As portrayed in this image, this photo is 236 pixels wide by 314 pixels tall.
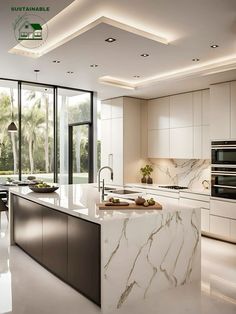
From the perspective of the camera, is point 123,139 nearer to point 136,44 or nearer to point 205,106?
point 205,106

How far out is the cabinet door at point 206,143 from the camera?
19.9 feet

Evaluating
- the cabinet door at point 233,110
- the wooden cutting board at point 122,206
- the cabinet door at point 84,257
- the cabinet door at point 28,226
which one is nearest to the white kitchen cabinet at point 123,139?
the cabinet door at point 233,110

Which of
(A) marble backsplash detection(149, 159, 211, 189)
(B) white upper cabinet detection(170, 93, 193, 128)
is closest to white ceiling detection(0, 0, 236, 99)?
(B) white upper cabinet detection(170, 93, 193, 128)

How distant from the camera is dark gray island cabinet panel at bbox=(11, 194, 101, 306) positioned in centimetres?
304

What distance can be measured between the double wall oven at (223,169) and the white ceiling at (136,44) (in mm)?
1116

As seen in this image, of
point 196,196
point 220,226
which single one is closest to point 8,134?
point 196,196

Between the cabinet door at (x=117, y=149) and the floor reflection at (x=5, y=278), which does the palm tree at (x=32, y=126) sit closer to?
the cabinet door at (x=117, y=149)

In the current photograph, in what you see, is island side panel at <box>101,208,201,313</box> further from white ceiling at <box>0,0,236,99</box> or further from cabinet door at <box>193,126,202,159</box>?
cabinet door at <box>193,126,202,159</box>

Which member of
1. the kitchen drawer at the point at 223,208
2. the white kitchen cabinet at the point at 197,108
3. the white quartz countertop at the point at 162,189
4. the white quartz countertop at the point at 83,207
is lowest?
the kitchen drawer at the point at 223,208

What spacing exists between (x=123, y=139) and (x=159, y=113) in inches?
37.8

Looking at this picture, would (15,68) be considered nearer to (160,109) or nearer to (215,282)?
(160,109)

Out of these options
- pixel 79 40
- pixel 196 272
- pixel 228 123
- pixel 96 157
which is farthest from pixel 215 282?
pixel 96 157

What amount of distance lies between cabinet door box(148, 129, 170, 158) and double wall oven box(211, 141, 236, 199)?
4.69 ft

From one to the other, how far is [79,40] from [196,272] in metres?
3.00
